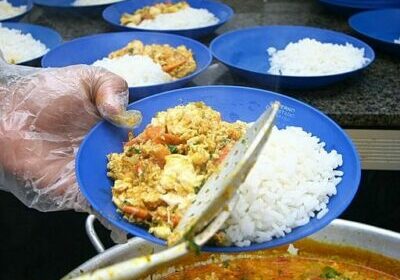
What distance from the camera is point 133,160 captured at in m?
1.23

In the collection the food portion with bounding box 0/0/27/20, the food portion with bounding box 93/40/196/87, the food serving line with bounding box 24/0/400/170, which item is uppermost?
the food portion with bounding box 93/40/196/87

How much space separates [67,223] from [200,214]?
1.36m

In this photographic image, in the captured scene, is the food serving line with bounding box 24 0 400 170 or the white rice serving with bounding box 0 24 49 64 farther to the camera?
the white rice serving with bounding box 0 24 49 64

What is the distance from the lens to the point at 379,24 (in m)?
2.52

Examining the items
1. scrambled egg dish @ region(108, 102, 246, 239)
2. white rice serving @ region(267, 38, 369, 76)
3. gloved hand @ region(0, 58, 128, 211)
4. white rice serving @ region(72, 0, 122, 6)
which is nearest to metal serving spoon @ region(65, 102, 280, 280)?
scrambled egg dish @ region(108, 102, 246, 239)

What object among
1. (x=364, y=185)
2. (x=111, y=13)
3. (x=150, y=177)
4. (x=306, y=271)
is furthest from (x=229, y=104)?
(x=111, y=13)

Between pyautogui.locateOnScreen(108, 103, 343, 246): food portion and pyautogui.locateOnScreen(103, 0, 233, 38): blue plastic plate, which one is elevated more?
pyautogui.locateOnScreen(108, 103, 343, 246): food portion

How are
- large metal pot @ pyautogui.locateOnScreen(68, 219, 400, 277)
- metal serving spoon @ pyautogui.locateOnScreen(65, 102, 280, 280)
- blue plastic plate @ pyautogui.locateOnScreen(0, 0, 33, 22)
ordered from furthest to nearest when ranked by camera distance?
blue plastic plate @ pyautogui.locateOnScreen(0, 0, 33, 22), large metal pot @ pyautogui.locateOnScreen(68, 219, 400, 277), metal serving spoon @ pyautogui.locateOnScreen(65, 102, 280, 280)

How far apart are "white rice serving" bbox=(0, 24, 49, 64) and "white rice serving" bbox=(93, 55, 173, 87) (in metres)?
0.31

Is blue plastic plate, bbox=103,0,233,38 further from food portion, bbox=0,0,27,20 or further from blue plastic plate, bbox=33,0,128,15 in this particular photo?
food portion, bbox=0,0,27,20

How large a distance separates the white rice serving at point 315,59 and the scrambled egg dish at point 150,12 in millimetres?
698

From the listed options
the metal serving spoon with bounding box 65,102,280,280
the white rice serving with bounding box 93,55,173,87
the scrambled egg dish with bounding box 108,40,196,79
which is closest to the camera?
the metal serving spoon with bounding box 65,102,280,280

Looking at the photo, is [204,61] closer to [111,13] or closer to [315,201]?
[111,13]

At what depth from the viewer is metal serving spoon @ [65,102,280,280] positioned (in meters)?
0.80
